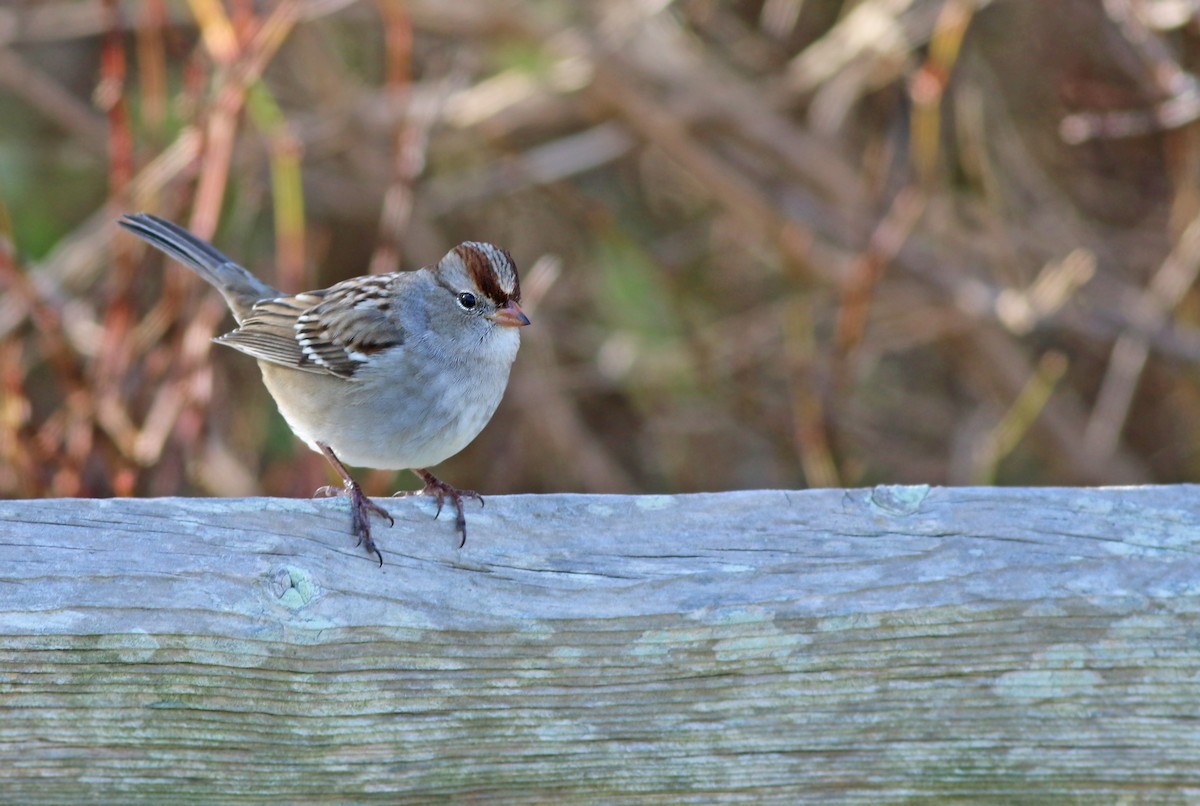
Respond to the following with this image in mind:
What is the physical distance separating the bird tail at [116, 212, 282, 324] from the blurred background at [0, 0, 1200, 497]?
11 cm

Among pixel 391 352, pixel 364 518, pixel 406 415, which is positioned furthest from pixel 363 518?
pixel 391 352

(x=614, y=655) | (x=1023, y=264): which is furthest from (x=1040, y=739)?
(x=1023, y=264)

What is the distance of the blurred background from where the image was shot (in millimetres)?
4305

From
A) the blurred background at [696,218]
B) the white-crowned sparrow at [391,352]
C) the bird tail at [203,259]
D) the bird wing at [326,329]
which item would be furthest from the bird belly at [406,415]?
the blurred background at [696,218]

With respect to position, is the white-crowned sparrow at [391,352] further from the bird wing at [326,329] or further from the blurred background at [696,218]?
the blurred background at [696,218]

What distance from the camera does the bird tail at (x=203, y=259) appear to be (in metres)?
3.26

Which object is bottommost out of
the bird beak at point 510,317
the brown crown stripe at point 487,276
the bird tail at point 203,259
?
the bird beak at point 510,317

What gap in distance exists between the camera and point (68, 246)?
458 cm

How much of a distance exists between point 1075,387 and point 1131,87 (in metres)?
1.28

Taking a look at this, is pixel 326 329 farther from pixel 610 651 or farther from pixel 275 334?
pixel 610 651

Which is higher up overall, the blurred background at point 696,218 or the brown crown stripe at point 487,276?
the blurred background at point 696,218

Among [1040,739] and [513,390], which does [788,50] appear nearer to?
[513,390]

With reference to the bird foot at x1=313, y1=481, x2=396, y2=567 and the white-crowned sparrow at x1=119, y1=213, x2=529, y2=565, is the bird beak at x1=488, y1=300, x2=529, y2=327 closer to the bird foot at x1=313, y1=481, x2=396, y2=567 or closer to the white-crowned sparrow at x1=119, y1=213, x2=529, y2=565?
the white-crowned sparrow at x1=119, y1=213, x2=529, y2=565

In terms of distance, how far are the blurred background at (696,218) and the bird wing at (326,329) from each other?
243 mm
